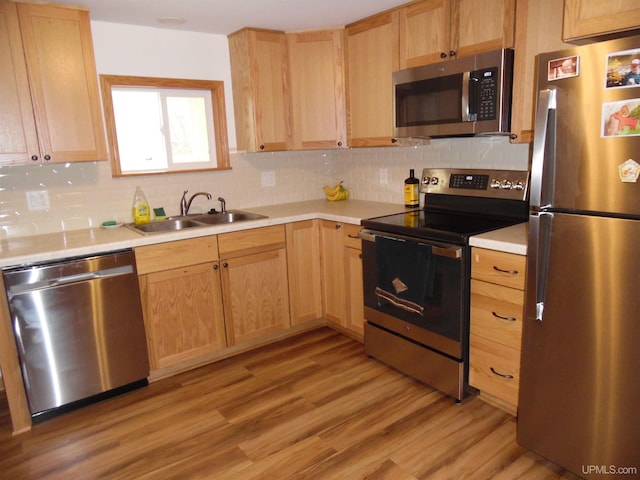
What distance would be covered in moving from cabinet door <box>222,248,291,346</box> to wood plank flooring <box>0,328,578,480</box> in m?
0.35

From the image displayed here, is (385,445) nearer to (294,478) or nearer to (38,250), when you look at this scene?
(294,478)

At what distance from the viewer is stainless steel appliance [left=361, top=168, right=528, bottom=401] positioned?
2.30 meters

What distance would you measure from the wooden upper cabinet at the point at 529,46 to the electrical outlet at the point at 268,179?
77.4 inches

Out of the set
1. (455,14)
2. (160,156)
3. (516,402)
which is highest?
(455,14)

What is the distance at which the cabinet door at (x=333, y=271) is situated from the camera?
10.3ft

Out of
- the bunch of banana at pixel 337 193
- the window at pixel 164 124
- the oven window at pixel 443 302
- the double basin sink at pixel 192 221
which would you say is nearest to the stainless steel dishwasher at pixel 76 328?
the double basin sink at pixel 192 221

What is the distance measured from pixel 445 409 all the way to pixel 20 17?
306cm

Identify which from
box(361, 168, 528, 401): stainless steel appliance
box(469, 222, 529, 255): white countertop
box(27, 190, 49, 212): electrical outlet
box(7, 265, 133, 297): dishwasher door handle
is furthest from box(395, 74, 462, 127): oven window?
box(27, 190, 49, 212): electrical outlet

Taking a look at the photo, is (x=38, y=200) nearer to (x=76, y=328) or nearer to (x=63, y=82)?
(x=63, y=82)

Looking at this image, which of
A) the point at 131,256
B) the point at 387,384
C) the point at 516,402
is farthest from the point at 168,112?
the point at 516,402

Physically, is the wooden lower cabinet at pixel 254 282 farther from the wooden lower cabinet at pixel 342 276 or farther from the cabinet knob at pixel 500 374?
the cabinet knob at pixel 500 374

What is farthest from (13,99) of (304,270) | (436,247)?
(436,247)

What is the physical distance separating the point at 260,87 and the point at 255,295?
1501 mm

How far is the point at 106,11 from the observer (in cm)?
264
